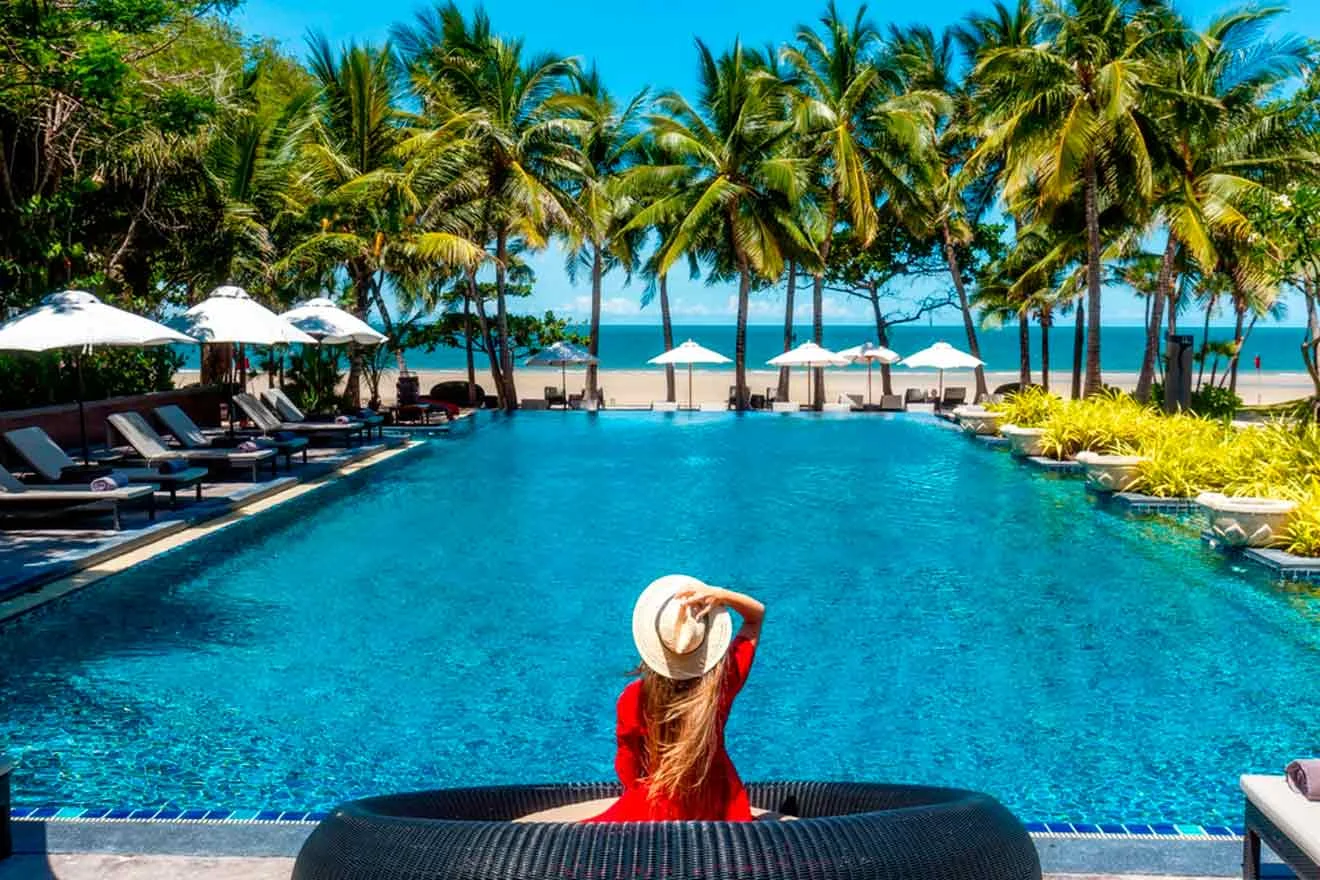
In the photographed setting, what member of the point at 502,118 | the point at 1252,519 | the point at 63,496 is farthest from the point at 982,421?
the point at 63,496

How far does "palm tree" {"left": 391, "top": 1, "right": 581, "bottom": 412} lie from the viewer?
29672 millimetres

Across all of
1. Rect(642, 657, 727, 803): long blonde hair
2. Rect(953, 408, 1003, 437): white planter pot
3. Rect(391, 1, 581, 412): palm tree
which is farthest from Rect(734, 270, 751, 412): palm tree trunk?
Rect(642, 657, 727, 803): long blonde hair

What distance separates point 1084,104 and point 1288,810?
64.8 ft

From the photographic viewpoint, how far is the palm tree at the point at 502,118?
29.7 m

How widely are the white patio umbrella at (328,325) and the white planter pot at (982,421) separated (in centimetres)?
1161

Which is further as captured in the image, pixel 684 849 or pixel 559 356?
pixel 559 356

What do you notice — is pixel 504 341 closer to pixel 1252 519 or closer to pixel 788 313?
pixel 788 313

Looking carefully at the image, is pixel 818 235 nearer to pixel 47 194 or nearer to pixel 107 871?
pixel 47 194

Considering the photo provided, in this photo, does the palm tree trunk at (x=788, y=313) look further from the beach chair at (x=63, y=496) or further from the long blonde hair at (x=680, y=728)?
the long blonde hair at (x=680, y=728)

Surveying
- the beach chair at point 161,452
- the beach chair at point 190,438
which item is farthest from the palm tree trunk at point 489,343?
the beach chair at point 161,452

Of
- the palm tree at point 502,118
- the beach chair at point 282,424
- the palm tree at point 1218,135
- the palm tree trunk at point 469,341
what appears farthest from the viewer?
the palm tree trunk at point 469,341

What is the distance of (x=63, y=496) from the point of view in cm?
1122

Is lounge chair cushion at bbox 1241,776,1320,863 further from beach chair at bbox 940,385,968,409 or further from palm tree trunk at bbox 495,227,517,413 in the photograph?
beach chair at bbox 940,385,968,409

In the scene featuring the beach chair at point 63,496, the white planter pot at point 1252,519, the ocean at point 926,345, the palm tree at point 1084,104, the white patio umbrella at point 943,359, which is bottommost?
the white planter pot at point 1252,519
